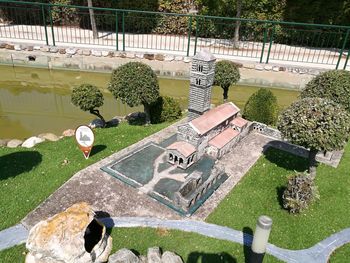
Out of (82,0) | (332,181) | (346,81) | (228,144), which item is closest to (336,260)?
(332,181)

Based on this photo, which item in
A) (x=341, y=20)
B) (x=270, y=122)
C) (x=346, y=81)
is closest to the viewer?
(x=346, y=81)

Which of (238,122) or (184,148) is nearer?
(184,148)

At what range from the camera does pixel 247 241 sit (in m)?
10.5

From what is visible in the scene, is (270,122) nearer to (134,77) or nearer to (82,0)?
(134,77)

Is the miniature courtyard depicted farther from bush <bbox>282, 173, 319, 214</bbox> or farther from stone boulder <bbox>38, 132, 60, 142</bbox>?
stone boulder <bbox>38, 132, 60, 142</bbox>

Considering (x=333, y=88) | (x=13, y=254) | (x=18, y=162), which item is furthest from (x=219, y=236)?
(x=18, y=162)

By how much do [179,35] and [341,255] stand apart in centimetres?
2653

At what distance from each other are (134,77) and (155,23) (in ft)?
61.2

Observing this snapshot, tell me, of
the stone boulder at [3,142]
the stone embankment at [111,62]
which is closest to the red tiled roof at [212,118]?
the stone boulder at [3,142]

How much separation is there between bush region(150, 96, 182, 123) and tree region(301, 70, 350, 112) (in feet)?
22.4

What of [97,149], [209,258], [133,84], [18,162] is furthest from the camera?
[133,84]

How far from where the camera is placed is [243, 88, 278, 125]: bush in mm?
17781

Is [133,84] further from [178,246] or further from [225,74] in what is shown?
[178,246]

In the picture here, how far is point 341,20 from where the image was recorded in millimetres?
30297
